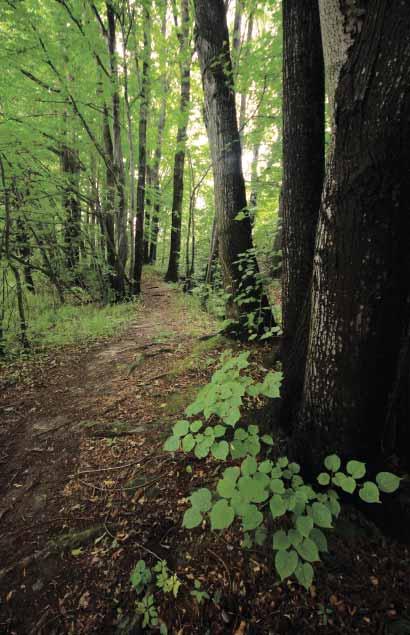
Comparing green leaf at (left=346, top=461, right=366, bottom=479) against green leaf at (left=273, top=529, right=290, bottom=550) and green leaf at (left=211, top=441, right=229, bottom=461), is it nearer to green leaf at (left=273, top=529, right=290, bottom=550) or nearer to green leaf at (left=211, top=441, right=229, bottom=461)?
green leaf at (left=273, top=529, right=290, bottom=550)

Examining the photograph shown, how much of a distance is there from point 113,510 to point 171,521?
479 millimetres

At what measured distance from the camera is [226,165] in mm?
3494

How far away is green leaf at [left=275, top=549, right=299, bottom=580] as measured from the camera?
1.03 metres

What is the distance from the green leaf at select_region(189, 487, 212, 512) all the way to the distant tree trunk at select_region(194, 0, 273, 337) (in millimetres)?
2308

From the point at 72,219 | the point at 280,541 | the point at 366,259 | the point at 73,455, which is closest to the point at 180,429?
the point at 280,541

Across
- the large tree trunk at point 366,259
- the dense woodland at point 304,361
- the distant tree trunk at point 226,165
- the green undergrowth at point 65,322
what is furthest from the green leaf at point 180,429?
the green undergrowth at point 65,322

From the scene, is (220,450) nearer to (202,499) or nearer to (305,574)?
(202,499)

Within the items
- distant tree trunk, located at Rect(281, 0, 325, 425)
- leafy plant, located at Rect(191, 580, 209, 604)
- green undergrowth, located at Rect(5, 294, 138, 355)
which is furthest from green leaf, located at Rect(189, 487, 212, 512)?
green undergrowth, located at Rect(5, 294, 138, 355)

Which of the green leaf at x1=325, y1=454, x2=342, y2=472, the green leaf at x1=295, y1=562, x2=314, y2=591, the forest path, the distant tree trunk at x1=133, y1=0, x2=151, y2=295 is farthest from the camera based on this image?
the distant tree trunk at x1=133, y1=0, x2=151, y2=295

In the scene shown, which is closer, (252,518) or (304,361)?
(252,518)

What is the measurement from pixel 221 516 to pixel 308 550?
0.35 metres

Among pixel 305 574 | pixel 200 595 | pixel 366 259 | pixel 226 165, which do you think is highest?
pixel 226 165

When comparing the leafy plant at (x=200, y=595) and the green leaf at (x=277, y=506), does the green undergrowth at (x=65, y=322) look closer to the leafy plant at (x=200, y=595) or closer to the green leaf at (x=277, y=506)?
the leafy plant at (x=200, y=595)

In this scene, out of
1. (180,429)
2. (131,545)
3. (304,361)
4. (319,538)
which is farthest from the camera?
(304,361)
